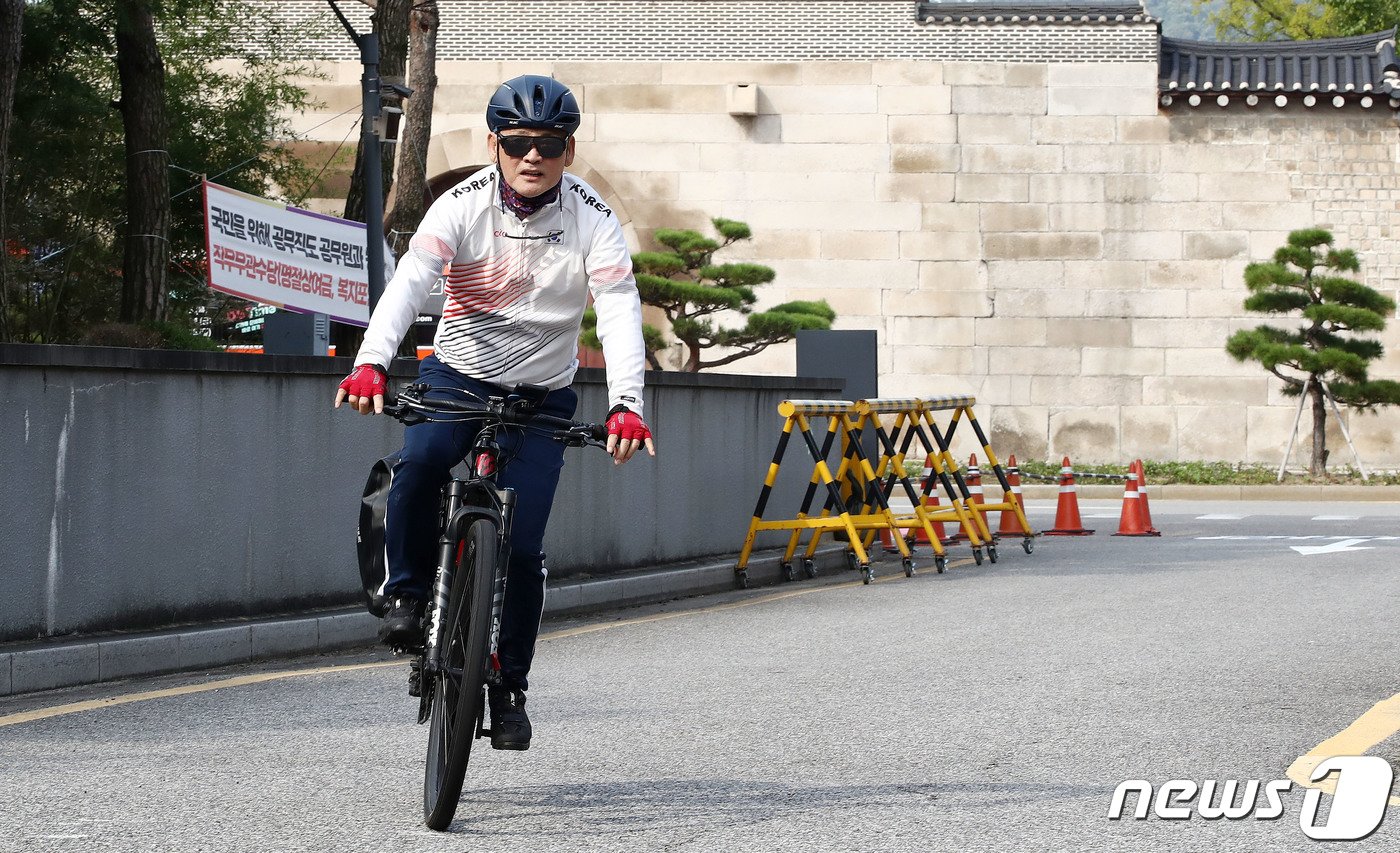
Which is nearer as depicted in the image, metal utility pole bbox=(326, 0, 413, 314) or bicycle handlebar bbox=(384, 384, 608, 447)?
bicycle handlebar bbox=(384, 384, 608, 447)

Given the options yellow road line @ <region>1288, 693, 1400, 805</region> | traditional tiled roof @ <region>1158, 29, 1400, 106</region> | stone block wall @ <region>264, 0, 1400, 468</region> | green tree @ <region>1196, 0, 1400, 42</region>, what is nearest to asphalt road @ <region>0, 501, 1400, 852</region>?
yellow road line @ <region>1288, 693, 1400, 805</region>

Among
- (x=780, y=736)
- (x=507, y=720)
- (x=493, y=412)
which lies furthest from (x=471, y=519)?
(x=780, y=736)

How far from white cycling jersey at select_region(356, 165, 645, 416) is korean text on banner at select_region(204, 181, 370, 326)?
9819 mm

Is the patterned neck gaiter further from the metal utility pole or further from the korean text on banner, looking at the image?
the korean text on banner

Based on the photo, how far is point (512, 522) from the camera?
18.0 ft

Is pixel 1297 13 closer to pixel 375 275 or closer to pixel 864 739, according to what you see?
pixel 375 275

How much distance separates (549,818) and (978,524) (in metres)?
9.51

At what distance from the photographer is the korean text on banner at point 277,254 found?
1520 centimetres

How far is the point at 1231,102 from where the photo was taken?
94.1ft

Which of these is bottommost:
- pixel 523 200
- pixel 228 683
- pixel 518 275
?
pixel 228 683

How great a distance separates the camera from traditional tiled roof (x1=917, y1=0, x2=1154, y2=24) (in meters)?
29.0

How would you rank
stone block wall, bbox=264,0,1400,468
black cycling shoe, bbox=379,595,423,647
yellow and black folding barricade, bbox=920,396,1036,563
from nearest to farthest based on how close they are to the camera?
1. black cycling shoe, bbox=379,595,423,647
2. yellow and black folding barricade, bbox=920,396,1036,563
3. stone block wall, bbox=264,0,1400,468

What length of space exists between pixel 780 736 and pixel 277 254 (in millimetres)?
9604

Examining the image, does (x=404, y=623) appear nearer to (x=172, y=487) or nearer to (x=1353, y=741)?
(x=1353, y=741)
